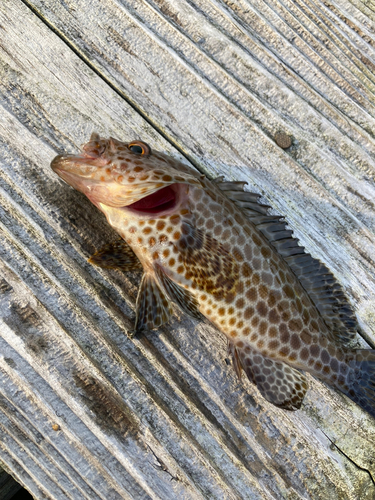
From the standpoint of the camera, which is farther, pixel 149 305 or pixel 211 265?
Result: pixel 149 305

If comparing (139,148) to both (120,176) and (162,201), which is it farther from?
(162,201)

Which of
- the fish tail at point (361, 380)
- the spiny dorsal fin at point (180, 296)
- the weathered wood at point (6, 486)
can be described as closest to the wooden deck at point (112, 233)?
the fish tail at point (361, 380)

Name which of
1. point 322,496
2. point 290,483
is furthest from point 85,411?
point 322,496

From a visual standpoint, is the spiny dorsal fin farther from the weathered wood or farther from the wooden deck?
the weathered wood

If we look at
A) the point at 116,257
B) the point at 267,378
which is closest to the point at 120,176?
the point at 116,257

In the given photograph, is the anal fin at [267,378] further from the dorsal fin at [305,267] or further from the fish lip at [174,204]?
the fish lip at [174,204]

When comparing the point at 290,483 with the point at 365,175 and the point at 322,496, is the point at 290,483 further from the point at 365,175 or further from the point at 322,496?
the point at 365,175
